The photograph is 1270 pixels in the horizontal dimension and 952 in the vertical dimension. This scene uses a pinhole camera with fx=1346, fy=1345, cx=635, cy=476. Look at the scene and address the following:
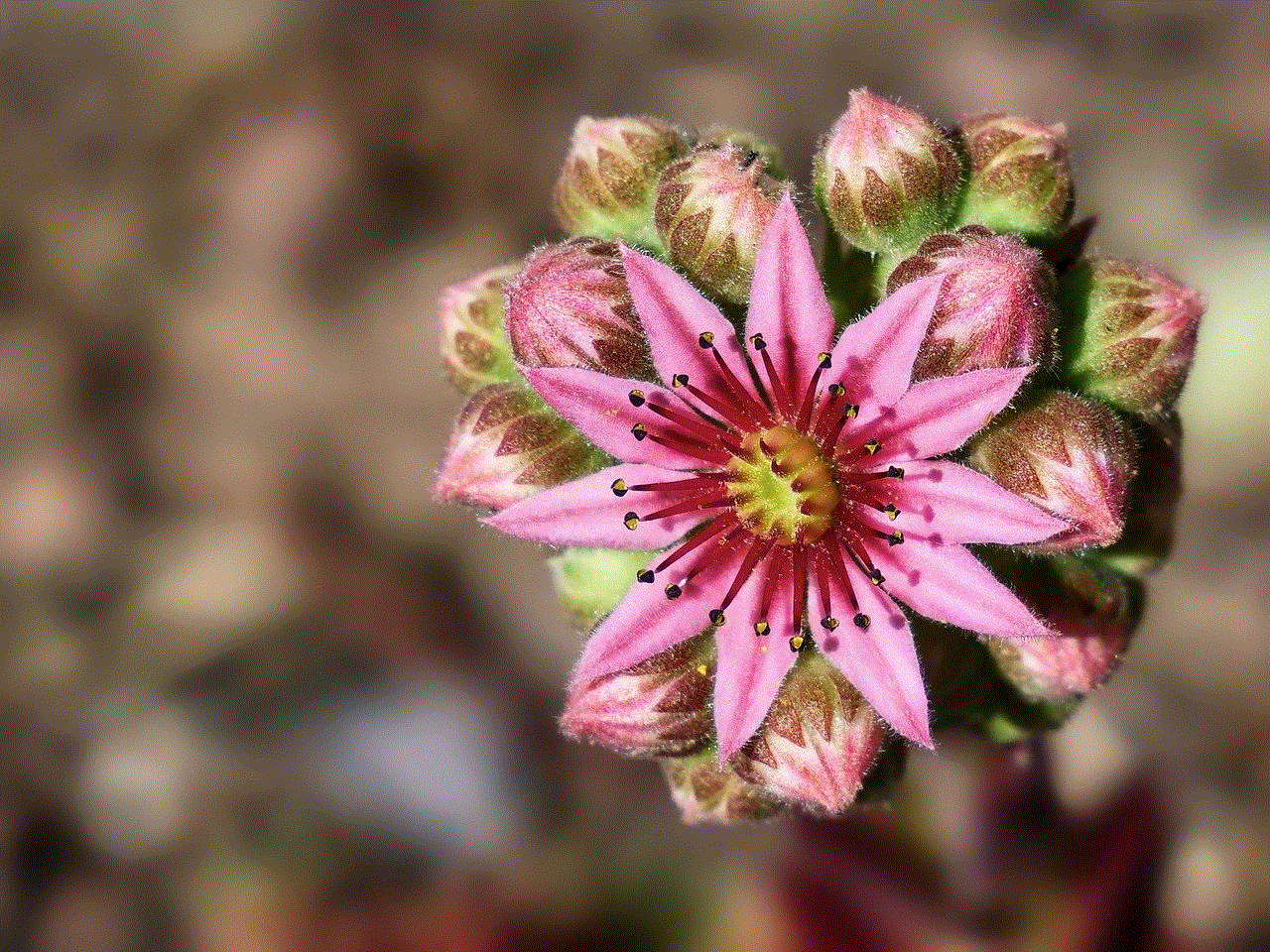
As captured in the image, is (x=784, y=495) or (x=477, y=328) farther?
(x=477, y=328)

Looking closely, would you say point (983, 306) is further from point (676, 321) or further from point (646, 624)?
point (646, 624)

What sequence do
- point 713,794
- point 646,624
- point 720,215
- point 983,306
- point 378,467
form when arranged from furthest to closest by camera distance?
point 378,467
point 713,794
point 720,215
point 646,624
point 983,306

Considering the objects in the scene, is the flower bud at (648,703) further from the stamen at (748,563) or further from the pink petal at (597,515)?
the pink petal at (597,515)

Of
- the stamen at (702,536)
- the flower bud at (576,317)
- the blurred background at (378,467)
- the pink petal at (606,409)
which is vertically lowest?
the blurred background at (378,467)

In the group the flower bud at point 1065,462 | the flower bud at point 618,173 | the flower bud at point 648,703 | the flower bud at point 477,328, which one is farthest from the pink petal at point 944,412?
the flower bud at point 477,328

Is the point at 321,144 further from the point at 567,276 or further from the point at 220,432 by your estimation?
the point at 567,276

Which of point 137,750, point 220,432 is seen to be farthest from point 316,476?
point 137,750

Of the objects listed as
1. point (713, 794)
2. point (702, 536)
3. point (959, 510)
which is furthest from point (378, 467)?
point (959, 510)
